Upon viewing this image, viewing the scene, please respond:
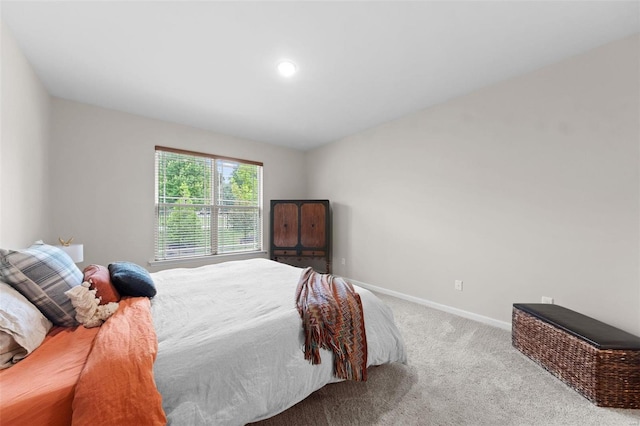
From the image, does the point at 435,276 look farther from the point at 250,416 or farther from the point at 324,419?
the point at 250,416

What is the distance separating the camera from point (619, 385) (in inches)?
61.8

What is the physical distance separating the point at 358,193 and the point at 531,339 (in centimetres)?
279

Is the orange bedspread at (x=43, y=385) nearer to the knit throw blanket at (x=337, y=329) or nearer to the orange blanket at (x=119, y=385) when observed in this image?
the orange blanket at (x=119, y=385)

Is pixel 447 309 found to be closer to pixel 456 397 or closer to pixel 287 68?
pixel 456 397

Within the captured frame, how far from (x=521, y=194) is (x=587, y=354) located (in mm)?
1471

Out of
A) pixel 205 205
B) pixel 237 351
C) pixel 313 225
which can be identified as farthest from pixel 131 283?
pixel 313 225

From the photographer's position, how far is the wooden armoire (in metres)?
4.39

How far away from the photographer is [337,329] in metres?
1.58

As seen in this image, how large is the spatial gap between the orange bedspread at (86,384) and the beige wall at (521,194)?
3.08m

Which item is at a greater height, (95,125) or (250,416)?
(95,125)

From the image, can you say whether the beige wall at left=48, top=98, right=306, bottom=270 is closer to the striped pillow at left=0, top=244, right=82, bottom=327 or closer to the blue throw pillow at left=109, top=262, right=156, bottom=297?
the blue throw pillow at left=109, top=262, right=156, bottom=297

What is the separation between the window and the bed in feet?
7.20

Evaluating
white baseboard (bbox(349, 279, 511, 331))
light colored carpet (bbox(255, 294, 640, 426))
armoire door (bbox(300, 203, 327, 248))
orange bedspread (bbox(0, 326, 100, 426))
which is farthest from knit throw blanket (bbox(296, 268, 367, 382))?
armoire door (bbox(300, 203, 327, 248))

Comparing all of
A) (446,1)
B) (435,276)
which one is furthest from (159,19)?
(435,276)
